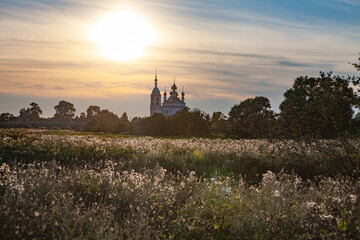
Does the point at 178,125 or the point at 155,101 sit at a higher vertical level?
the point at 155,101

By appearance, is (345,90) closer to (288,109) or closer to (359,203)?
(288,109)

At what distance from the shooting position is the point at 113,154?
13.7 meters

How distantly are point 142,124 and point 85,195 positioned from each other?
37014mm

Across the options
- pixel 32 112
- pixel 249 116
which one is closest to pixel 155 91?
pixel 32 112

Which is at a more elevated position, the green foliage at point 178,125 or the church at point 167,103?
the church at point 167,103

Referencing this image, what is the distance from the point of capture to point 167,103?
386ft

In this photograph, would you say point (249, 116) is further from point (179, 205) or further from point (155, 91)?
point (155, 91)

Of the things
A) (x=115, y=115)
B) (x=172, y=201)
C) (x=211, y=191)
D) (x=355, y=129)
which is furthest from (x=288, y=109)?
(x=115, y=115)

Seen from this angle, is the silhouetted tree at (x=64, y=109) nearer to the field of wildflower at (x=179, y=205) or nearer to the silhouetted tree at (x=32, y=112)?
the silhouetted tree at (x=32, y=112)

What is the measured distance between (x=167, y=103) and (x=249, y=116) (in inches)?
3007

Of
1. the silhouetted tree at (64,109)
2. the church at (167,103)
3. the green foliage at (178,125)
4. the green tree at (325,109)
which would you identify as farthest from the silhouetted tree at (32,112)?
the green tree at (325,109)

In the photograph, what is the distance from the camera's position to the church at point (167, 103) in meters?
116

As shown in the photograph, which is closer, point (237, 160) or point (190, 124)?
point (237, 160)

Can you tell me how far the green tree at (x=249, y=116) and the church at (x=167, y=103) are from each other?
65329 millimetres
